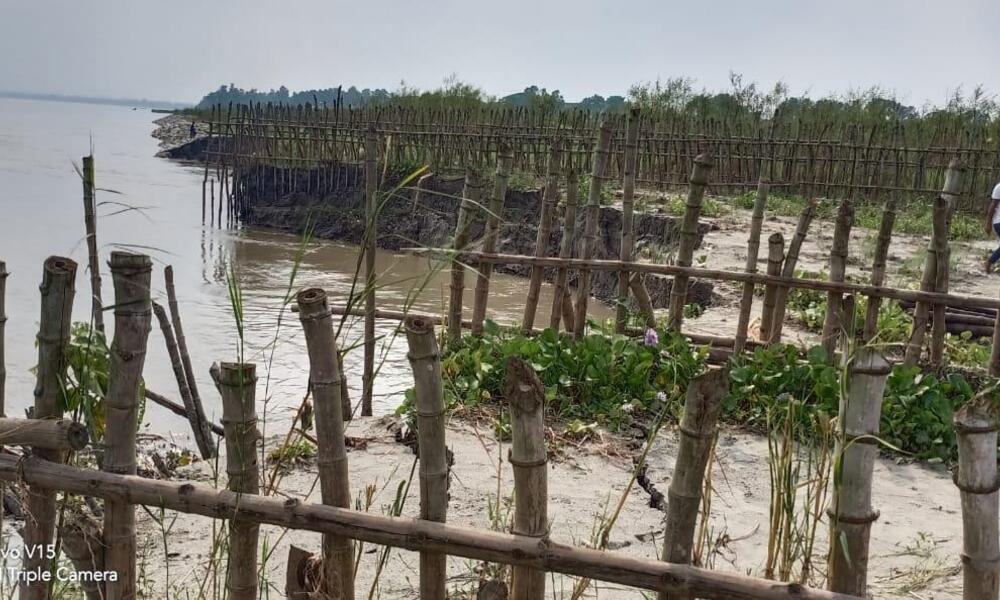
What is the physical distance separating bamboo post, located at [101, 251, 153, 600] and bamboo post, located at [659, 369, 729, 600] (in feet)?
4.77

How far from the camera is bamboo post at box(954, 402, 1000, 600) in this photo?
1952 millimetres

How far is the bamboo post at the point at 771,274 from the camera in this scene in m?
5.86

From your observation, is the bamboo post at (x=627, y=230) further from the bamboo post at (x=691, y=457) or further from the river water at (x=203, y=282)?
the bamboo post at (x=691, y=457)

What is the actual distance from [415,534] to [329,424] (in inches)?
14.6

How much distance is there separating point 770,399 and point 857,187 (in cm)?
1179

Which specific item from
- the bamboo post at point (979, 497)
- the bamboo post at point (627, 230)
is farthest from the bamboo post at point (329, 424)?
the bamboo post at point (627, 230)

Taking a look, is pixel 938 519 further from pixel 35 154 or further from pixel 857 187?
pixel 35 154

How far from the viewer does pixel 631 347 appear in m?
5.78

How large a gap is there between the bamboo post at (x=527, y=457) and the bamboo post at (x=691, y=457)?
0.32 meters

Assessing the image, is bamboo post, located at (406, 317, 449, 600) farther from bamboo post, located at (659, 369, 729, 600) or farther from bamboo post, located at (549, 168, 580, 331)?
bamboo post, located at (549, 168, 580, 331)

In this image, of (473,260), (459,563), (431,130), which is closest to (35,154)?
(431,130)

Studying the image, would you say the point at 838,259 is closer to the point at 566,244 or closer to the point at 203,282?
the point at 566,244

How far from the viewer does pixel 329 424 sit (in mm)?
2359

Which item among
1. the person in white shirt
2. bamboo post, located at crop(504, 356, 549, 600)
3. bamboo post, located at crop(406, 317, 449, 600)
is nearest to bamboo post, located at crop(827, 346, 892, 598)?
bamboo post, located at crop(504, 356, 549, 600)
